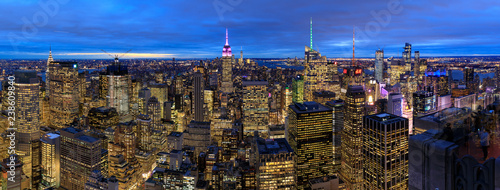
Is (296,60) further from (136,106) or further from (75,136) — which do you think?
(75,136)

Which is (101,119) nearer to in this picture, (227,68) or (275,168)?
(275,168)

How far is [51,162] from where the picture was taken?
29.6 meters

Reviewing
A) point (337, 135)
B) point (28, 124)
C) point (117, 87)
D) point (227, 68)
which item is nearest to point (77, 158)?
point (28, 124)

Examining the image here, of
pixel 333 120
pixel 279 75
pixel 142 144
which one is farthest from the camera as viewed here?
pixel 279 75

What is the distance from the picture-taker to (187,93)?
55.1 m

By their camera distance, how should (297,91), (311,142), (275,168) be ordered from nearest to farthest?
(275,168), (311,142), (297,91)

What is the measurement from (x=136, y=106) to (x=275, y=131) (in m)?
24.5

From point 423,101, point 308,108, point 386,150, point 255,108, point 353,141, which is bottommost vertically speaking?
point 353,141

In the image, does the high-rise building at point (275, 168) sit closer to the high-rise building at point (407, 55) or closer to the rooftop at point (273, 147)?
the rooftop at point (273, 147)

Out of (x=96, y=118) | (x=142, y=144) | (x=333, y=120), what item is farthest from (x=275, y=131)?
(x=96, y=118)

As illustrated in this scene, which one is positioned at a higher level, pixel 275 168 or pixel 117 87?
pixel 117 87

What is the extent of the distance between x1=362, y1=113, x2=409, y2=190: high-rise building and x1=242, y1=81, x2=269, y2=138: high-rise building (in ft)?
78.1

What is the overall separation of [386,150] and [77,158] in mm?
25118

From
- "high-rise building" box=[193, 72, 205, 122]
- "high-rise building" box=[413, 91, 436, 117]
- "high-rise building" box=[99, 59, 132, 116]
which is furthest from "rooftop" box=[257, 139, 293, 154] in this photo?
"high-rise building" box=[99, 59, 132, 116]
